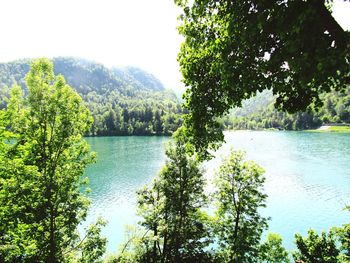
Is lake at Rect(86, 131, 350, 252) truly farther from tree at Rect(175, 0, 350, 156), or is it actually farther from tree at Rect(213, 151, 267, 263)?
tree at Rect(175, 0, 350, 156)

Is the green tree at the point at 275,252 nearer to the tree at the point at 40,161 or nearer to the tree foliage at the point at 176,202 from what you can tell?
the tree foliage at the point at 176,202

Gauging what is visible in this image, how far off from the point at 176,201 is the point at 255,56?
67.2 feet

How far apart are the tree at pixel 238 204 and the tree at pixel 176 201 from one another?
98.1 inches

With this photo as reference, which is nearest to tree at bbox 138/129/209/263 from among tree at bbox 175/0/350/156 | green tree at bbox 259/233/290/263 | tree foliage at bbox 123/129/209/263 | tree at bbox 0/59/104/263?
tree foliage at bbox 123/129/209/263

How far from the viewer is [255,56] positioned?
8.84m

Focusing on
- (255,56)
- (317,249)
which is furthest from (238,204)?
(255,56)

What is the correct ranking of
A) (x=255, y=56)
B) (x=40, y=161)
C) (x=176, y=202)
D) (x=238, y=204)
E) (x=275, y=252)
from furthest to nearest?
(x=275, y=252), (x=238, y=204), (x=176, y=202), (x=40, y=161), (x=255, y=56)

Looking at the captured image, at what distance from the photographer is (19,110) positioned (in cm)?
1552

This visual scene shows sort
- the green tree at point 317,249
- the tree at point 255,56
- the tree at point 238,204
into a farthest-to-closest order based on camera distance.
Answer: the tree at point 238,204 → the green tree at point 317,249 → the tree at point 255,56

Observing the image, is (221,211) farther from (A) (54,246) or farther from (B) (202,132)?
(B) (202,132)

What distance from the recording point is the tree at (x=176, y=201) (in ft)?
88.5

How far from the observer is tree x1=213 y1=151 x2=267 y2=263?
93.4ft

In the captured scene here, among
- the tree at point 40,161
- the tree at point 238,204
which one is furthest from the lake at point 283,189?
the tree at point 40,161

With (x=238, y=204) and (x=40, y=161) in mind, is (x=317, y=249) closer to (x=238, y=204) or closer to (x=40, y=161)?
(x=238, y=204)
